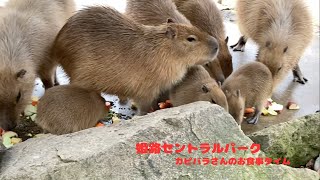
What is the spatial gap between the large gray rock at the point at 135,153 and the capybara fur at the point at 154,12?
1196 mm

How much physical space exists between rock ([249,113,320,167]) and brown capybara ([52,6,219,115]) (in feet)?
2.44

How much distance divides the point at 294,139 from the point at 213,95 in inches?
32.0

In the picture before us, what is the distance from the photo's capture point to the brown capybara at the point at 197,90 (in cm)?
352

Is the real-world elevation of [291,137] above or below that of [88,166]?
below

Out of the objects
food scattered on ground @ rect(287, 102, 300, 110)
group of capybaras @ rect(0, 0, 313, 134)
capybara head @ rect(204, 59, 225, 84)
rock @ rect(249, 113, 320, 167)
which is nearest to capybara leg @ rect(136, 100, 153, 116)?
group of capybaras @ rect(0, 0, 313, 134)

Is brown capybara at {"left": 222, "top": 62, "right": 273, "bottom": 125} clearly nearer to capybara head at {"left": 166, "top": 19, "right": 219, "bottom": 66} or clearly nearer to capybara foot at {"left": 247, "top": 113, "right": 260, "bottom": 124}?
capybara foot at {"left": 247, "top": 113, "right": 260, "bottom": 124}

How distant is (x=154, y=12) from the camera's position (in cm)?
406

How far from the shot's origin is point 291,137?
3799 millimetres

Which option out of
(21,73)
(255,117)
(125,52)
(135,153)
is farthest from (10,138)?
(255,117)

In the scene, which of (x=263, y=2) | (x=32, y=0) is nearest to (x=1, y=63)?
(x=32, y=0)

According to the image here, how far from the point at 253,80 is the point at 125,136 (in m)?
1.62

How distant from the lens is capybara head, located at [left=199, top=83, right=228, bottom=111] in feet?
11.4

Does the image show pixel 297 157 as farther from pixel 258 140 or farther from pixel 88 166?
pixel 88 166

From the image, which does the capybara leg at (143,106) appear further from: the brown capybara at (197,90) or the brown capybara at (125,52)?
the brown capybara at (197,90)
